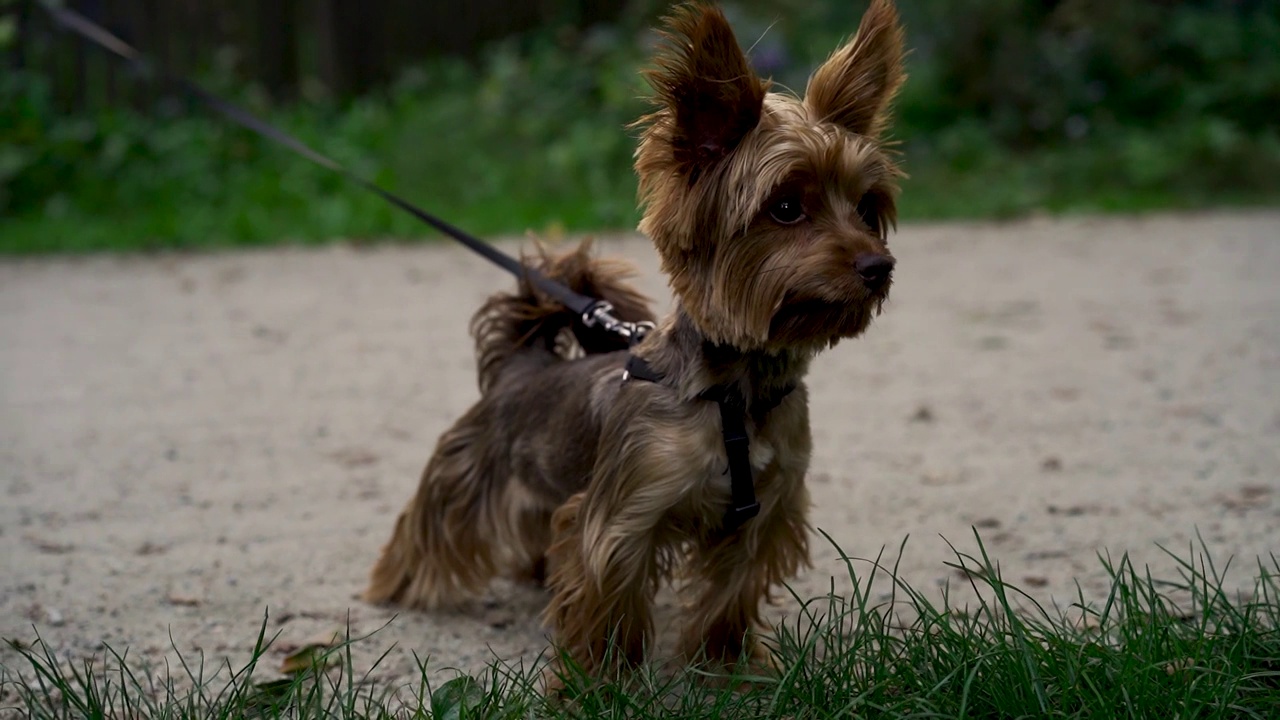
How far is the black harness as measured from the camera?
11.3ft

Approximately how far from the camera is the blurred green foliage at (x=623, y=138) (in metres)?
11.3

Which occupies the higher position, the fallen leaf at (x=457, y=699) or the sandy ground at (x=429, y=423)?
the sandy ground at (x=429, y=423)

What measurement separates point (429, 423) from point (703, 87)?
366 cm

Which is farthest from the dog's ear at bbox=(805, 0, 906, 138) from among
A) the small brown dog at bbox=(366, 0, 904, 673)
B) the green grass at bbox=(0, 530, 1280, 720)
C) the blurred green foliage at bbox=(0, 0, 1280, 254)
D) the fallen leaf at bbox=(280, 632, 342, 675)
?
the blurred green foliage at bbox=(0, 0, 1280, 254)

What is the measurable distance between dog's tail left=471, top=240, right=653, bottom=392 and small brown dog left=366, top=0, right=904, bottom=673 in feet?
0.54

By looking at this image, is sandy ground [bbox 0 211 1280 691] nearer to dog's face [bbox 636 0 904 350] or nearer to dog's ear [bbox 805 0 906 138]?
dog's face [bbox 636 0 904 350]

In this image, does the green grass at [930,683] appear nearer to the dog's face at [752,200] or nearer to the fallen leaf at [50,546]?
the dog's face at [752,200]

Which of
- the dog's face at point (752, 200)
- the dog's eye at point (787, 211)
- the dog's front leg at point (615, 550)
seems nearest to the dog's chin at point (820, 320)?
the dog's face at point (752, 200)

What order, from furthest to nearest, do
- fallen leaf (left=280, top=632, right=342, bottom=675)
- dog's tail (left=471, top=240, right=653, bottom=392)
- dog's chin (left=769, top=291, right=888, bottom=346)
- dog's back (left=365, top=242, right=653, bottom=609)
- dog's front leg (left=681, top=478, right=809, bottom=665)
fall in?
1. dog's tail (left=471, top=240, right=653, bottom=392)
2. dog's back (left=365, top=242, right=653, bottom=609)
3. fallen leaf (left=280, top=632, right=342, bottom=675)
4. dog's front leg (left=681, top=478, right=809, bottom=665)
5. dog's chin (left=769, top=291, right=888, bottom=346)

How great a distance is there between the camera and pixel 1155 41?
1302 centimetres

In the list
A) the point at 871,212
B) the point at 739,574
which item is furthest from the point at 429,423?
the point at 871,212

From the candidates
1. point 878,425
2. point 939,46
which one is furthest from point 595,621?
point 939,46

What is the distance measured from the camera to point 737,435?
136 inches

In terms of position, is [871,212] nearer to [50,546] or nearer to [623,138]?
[50,546]
